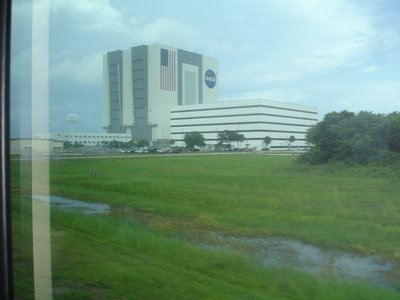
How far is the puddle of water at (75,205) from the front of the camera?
419cm

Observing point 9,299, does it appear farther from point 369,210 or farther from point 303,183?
point 369,210

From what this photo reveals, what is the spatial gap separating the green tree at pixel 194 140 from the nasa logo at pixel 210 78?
0.37 m

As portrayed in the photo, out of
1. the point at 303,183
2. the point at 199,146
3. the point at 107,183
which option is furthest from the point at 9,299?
the point at 303,183

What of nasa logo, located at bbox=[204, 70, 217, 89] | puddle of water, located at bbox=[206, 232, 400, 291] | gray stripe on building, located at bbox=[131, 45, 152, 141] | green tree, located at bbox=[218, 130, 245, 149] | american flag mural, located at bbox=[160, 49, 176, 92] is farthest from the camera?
gray stripe on building, located at bbox=[131, 45, 152, 141]

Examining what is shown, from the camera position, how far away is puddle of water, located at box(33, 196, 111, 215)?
13.7ft

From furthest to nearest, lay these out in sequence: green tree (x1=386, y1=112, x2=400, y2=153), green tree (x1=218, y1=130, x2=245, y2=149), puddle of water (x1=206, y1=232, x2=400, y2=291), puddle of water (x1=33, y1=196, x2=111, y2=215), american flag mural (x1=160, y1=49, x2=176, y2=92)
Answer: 1. puddle of water (x1=33, y1=196, x2=111, y2=215)
2. american flag mural (x1=160, y1=49, x2=176, y2=92)
3. green tree (x1=218, y1=130, x2=245, y2=149)
4. green tree (x1=386, y1=112, x2=400, y2=153)
5. puddle of water (x1=206, y1=232, x2=400, y2=291)

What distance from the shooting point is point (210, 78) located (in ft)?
13.0

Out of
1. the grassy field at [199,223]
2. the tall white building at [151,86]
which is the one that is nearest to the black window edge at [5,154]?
the grassy field at [199,223]

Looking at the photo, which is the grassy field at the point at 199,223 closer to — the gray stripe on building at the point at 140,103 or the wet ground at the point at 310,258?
the wet ground at the point at 310,258

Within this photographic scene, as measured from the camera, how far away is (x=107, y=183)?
4305 millimetres

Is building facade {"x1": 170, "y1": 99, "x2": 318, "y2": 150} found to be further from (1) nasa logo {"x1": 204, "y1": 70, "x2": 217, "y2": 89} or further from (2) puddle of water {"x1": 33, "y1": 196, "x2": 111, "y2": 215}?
(2) puddle of water {"x1": 33, "y1": 196, "x2": 111, "y2": 215}

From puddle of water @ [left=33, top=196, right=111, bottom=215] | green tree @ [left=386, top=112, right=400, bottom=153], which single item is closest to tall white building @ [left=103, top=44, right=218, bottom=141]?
puddle of water @ [left=33, top=196, right=111, bottom=215]

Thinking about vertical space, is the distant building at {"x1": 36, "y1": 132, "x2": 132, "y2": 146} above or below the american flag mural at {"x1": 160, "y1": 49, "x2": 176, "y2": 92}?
below

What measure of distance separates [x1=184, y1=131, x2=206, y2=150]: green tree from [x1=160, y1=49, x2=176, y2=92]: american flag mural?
40 centimetres
